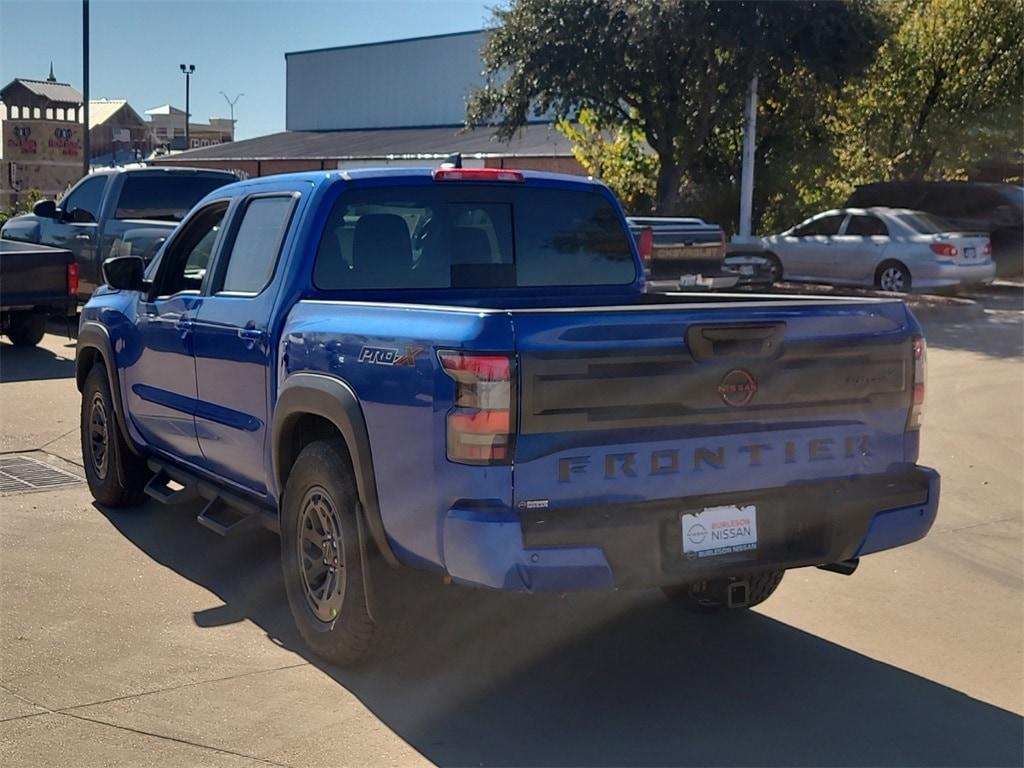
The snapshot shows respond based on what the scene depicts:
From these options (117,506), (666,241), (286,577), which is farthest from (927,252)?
(286,577)

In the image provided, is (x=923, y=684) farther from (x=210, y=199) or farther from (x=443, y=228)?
(x=210, y=199)

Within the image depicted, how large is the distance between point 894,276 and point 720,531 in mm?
17205

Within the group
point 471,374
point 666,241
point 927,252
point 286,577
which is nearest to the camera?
point 471,374

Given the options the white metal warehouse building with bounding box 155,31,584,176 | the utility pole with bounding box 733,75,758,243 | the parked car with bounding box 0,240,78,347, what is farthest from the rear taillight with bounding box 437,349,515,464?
the white metal warehouse building with bounding box 155,31,584,176

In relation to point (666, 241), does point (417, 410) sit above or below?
below

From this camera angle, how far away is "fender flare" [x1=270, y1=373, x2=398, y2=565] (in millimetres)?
4496

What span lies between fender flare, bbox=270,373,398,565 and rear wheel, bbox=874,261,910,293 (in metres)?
17.0

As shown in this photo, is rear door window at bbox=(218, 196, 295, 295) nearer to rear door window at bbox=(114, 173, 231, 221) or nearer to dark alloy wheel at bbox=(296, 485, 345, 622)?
dark alloy wheel at bbox=(296, 485, 345, 622)

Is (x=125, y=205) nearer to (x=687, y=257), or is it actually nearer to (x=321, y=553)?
(x=687, y=257)

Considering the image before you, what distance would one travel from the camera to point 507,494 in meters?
4.06

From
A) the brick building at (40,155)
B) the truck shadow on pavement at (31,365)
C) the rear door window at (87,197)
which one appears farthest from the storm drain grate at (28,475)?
the brick building at (40,155)

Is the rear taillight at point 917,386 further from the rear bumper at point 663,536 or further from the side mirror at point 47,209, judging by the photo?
the side mirror at point 47,209

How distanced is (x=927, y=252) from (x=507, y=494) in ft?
56.9

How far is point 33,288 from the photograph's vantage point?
1402cm
